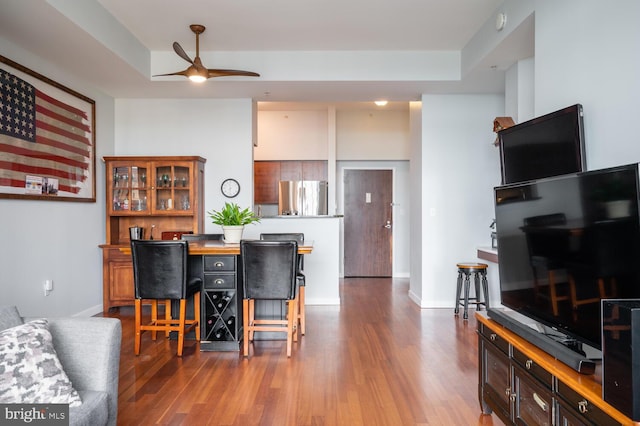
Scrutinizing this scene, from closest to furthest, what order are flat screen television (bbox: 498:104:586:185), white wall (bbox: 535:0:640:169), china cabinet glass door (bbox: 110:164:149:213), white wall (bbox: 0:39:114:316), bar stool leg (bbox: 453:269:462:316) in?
white wall (bbox: 535:0:640:169) → flat screen television (bbox: 498:104:586:185) → white wall (bbox: 0:39:114:316) → bar stool leg (bbox: 453:269:462:316) → china cabinet glass door (bbox: 110:164:149:213)

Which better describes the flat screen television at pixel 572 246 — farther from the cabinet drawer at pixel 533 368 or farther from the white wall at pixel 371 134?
the white wall at pixel 371 134

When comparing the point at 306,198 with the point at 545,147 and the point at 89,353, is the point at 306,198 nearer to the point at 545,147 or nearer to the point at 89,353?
the point at 545,147

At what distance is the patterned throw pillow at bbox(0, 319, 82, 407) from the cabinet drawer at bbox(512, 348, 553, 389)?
182 cm

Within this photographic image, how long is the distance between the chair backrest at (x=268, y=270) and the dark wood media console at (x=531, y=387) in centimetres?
145

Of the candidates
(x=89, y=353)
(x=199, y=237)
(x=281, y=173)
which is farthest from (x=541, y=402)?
(x=281, y=173)

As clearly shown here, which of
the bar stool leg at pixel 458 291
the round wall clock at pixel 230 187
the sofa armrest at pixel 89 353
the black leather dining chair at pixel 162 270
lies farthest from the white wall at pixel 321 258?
the sofa armrest at pixel 89 353

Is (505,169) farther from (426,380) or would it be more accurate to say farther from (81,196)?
(81,196)

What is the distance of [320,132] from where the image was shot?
7.56 metres

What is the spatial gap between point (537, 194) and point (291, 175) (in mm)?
5876

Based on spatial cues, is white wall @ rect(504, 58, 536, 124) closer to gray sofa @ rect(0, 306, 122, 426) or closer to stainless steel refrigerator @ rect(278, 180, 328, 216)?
gray sofa @ rect(0, 306, 122, 426)

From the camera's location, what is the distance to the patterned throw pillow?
1538 mm

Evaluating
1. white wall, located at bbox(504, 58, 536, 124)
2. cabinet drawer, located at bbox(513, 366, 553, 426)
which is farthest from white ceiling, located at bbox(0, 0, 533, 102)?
cabinet drawer, located at bbox(513, 366, 553, 426)

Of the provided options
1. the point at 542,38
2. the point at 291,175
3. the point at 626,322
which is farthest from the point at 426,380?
the point at 291,175

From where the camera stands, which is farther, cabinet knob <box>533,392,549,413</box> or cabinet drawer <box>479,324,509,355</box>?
cabinet drawer <box>479,324,509,355</box>
